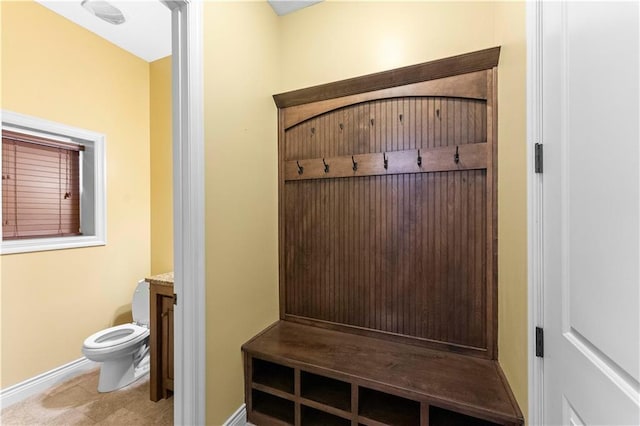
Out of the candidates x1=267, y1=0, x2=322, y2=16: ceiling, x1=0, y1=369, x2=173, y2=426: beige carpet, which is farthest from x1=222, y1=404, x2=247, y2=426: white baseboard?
x1=267, y1=0, x2=322, y2=16: ceiling

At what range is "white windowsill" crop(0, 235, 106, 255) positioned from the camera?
185cm

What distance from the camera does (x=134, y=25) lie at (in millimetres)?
2131

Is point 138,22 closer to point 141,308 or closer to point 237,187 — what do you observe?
point 237,187

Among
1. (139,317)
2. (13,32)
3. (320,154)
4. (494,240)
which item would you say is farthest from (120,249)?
(494,240)

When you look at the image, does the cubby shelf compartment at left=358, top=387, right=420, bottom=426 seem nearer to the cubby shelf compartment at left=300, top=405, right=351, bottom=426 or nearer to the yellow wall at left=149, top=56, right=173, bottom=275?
the cubby shelf compartment at left=300, top=405, right=351, bottom=426

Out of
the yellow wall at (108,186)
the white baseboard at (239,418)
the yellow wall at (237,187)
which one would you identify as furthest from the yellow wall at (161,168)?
the white baseboard at (239,418)

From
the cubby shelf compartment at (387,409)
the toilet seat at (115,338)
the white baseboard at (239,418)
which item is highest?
the toilet seat at (115,338)

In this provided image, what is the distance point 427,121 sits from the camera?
1539mm

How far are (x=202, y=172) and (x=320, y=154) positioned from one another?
2.65 ft

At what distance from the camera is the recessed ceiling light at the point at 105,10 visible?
6.19 ft

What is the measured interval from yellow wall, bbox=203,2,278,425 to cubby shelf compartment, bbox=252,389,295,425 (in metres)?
0.11

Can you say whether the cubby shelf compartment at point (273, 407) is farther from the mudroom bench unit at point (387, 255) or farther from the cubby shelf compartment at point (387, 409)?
the cubby shelf compartment at point (387, 409)

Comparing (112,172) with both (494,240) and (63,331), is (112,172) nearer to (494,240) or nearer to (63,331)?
(63,331)

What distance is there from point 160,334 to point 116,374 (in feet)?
1.95
